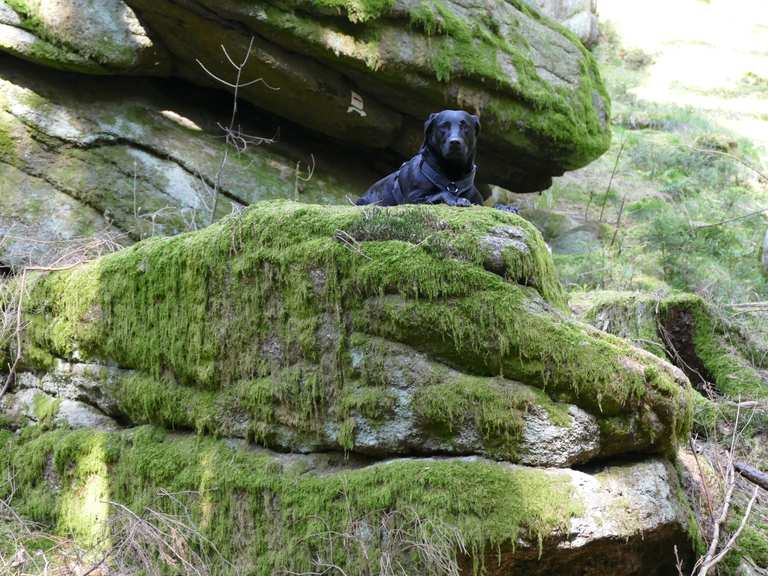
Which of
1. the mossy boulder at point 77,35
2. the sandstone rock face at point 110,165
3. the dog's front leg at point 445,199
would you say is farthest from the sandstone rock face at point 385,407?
the mossy boulder at point 77,35

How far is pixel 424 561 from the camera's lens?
3.12 meters

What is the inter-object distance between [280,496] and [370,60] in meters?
5.18

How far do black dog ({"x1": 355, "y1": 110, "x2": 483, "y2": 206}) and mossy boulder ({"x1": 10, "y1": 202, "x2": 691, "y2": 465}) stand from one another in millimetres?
1414

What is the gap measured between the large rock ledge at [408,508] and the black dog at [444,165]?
2423 mm

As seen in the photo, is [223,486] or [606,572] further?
[223,486]

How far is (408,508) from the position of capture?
127 inches

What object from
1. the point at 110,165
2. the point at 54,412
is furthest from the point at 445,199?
the point at 110,165

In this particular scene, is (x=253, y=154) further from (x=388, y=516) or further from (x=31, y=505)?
(x=388, y=516)

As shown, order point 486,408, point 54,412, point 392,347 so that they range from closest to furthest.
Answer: point 486,408, point 392,347, point 54,412

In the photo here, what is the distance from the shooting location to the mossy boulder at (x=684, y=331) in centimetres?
628

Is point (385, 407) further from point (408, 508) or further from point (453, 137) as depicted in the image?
point (453, 137)

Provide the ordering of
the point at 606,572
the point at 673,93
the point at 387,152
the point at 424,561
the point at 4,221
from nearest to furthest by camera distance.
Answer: the point at 424,561 → the point at 606,572 → the point at 4,221 → the point at 387,152 → the point at 673,93

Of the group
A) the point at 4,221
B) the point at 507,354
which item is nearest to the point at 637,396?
the point at 507,354

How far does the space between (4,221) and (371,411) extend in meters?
4.90
